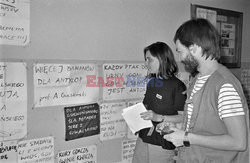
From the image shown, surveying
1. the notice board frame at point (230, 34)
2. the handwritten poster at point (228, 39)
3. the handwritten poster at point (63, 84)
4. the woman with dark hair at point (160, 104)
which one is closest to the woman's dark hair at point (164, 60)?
the woman with dark hair at point (160, 104)

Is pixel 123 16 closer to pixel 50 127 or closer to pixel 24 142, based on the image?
pixel 50 127

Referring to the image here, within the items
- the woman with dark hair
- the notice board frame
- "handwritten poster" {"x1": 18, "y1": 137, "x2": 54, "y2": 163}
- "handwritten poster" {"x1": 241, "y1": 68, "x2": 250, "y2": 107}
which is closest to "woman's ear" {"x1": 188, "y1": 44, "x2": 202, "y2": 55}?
the woman with dark hair

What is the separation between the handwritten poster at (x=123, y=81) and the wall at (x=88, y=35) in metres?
0.07

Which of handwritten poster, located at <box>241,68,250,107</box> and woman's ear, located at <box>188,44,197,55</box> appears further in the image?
handwritten poster, located at <box>241,68,250,107</box>

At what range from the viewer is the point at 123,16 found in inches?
71.9

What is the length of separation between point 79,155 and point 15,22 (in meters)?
0.89

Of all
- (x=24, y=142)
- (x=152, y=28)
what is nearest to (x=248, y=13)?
(x=152, y=28)

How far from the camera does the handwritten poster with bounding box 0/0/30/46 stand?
1381mm

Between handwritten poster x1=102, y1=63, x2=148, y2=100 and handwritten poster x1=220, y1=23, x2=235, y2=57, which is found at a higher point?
handwritten poster x1=220, y1=23, x2=235, y2=57

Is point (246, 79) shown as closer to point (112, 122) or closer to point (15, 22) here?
point (112, 122)

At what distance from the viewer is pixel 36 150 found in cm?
154

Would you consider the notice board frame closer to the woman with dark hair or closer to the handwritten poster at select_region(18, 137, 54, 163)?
the woman with dark hair

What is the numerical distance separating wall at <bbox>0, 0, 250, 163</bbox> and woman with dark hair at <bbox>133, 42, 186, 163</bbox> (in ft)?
0.78

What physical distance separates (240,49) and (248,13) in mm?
375
